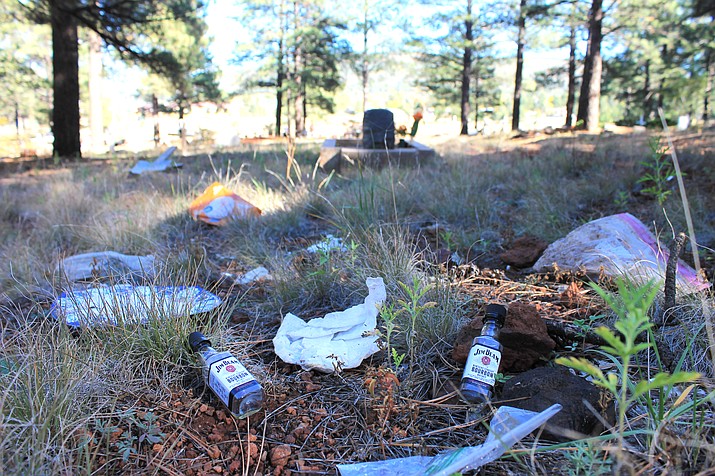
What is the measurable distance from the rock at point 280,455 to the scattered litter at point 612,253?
1.53 meters

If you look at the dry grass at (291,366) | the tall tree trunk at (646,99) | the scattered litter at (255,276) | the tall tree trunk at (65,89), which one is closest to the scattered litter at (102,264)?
the dry grass at (291,366)

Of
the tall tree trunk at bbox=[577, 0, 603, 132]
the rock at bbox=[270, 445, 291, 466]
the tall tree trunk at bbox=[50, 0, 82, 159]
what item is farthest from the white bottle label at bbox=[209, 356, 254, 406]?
the tall tree trunk at bbox=[577, 0, 603, 132]

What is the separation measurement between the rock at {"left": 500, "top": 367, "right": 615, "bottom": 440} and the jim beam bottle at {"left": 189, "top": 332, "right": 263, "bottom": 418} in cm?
74

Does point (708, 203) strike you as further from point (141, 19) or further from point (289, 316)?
point (141, 19)

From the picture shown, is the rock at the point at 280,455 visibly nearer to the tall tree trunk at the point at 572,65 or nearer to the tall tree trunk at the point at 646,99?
the tall tree trunk at the point at 572,65

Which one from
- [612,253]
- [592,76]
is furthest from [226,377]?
[592,76]

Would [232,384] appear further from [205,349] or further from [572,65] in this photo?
[572,65]

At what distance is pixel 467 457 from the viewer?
109 centimetres

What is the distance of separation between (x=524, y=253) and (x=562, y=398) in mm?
1461

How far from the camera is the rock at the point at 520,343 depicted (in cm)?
161

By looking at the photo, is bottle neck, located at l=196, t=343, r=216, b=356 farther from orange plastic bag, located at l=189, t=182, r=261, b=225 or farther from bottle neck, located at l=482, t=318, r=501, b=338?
orange plastic bag, located at l=189, t=182, r=261, b=225

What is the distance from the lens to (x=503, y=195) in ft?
14.9

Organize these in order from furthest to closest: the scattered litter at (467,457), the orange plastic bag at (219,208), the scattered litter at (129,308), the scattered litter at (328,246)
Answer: the orange plastic bag at (219,208), the scattered litter at (328,246), the scattered litter at (129,308), the scattered litter at (467,457)

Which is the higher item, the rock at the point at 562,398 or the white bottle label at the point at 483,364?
the white bottle label at the point at 483,364
